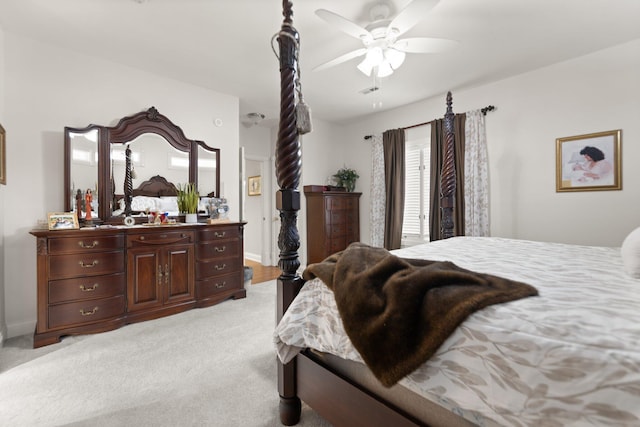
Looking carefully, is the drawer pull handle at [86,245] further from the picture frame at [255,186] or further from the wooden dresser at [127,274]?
the picture frame at [255,186]

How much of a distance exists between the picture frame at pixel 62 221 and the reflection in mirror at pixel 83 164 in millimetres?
261

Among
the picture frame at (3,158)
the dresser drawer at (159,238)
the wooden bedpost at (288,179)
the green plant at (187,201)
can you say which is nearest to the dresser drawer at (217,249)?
the dresser drawer at (159,238)

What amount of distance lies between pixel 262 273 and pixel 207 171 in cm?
208

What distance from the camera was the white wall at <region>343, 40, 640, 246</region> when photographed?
2.77m

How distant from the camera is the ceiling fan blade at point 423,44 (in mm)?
2150

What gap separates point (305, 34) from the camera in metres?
2.56

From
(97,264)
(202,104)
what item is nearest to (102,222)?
(97,264)

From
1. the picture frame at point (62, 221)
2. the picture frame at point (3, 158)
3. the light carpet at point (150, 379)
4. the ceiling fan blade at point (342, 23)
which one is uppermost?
the ceiling fan blade at point (342, 23)

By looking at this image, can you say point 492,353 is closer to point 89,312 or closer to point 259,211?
point 89,312

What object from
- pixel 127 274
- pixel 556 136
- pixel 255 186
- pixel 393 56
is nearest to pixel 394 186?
pixel 556 136

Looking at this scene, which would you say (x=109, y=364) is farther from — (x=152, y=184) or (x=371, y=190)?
(x=371, y=190)

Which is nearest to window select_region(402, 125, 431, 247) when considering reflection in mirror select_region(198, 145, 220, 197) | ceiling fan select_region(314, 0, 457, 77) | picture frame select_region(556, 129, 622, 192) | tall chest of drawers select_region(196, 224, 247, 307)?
picture frame select_region(556, 129, 622, 192)

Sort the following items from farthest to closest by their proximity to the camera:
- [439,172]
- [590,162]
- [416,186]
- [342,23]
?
[416,186], [439,172], [590,162], [342,23]

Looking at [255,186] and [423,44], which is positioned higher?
[423,44]
